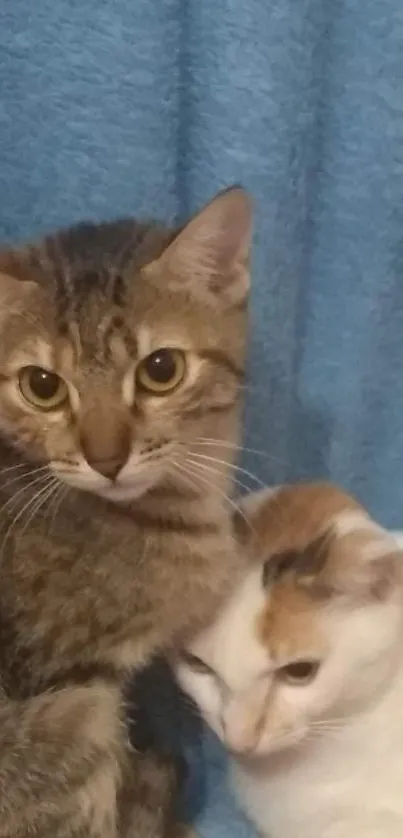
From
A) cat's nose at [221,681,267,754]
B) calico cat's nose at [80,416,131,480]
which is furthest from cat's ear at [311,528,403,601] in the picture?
calico cat's nose at [80,416,131,480]

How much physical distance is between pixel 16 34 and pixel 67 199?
162 mm

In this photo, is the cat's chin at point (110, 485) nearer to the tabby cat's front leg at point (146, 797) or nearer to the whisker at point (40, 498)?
the whisker at point (40, 498)

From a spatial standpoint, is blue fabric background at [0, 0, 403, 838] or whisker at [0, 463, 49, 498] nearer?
whisker at [0, 463, 49, 498]

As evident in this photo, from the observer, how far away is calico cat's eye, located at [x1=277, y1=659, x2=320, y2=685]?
910 millimetres

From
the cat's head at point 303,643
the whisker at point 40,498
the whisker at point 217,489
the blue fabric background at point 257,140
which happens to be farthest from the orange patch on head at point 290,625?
the blue fabric background at point 257,140

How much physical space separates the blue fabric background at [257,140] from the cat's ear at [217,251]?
6.3 inches

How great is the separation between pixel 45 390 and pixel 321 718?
37 cm

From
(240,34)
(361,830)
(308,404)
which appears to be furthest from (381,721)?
(240,34)

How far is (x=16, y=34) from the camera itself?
A: 1014mm

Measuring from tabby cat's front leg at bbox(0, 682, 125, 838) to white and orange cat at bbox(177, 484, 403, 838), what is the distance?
0.35ft

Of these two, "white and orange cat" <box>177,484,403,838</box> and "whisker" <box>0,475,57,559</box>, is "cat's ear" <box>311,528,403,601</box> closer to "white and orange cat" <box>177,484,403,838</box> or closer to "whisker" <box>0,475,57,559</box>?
"white and orange cat" <box>177,484,403,838</box>

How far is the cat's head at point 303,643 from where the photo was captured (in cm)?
91

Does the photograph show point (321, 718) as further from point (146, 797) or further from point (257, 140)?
point (257, 140)

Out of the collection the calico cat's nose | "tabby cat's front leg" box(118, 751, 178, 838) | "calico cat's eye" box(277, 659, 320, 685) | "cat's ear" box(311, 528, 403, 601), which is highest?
the calico cat's nose
